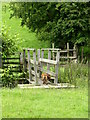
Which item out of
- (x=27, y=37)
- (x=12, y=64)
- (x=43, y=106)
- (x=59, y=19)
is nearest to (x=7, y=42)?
(x=12, y=64)

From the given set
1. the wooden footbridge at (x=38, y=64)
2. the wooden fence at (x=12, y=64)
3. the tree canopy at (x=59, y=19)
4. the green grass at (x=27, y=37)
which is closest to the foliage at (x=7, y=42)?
the wooden footbridge at (x=38, y=64)

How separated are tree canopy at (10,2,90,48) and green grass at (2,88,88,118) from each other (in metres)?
21.6

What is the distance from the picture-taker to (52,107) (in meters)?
6.45

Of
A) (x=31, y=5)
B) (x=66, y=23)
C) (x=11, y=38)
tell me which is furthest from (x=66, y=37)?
(x=11, y=38)

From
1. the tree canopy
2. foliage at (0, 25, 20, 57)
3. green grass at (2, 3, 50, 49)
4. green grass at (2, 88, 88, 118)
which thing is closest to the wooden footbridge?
foliage at (0, 25, 20, 57)

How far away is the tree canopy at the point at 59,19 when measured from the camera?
96.3ft

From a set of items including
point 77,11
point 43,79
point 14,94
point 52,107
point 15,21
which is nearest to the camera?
point 52,107

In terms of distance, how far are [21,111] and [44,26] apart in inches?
1034

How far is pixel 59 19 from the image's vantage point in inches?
1188

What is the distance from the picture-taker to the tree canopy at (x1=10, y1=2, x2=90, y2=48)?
29.3 m

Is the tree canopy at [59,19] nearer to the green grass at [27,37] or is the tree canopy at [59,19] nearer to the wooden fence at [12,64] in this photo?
the green grass at [27,37]

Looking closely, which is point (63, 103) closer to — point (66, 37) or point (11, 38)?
point (11, 38)

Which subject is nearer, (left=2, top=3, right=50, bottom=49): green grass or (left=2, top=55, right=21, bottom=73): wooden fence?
(left=2, top=55, right=21, bottom=73): wooden fence

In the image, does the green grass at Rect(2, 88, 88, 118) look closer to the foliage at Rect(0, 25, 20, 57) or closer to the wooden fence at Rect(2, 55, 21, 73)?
the foliage at Rect(0, 25, 20, 57)
